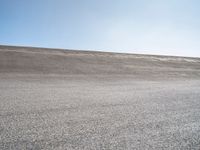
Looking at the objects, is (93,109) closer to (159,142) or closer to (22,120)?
(22,120)

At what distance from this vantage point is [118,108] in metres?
8.31

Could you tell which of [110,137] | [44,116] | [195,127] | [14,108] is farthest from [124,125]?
[14,108]

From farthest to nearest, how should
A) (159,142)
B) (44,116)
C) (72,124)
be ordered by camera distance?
→ (44,116), (72,124), (159,142)

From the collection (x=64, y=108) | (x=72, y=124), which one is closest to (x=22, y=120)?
(x=72, y=124)

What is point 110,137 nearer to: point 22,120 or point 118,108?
point 22,120

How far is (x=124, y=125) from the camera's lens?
20.3 feet

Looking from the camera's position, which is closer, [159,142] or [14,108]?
[159,142]

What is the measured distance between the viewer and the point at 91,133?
18.0ft

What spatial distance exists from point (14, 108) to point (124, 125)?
3.63 m

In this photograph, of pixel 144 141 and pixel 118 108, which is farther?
pixel 118 108

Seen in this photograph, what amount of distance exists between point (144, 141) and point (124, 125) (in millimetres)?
1177

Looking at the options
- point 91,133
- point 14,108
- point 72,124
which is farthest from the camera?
point 14,108

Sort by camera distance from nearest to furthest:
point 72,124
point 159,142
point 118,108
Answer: point 159,142
point 72,124
point 118,108

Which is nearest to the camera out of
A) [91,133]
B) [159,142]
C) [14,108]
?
[159,142]
